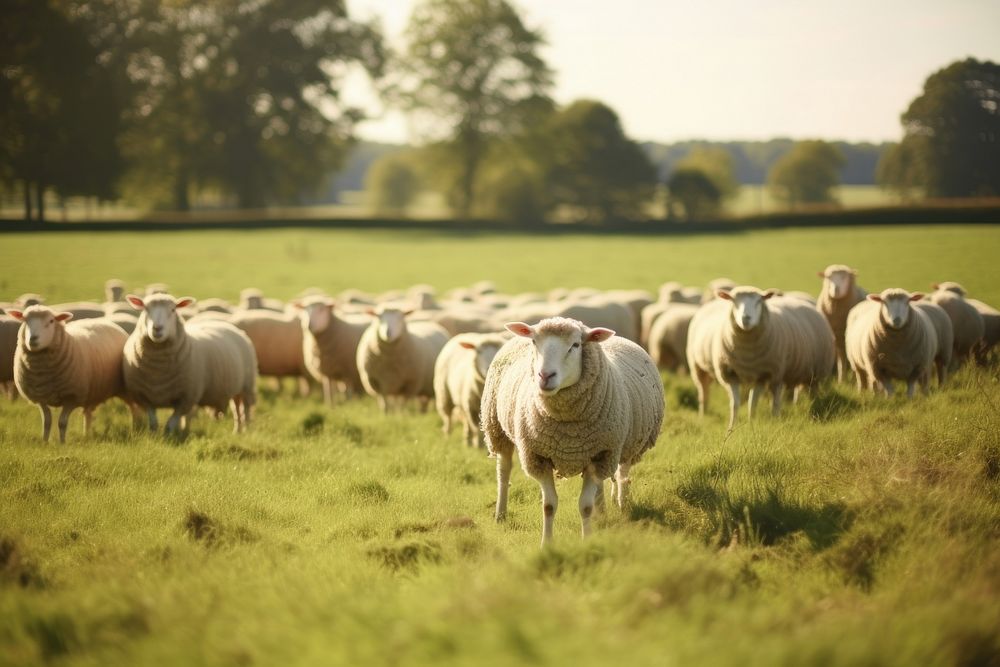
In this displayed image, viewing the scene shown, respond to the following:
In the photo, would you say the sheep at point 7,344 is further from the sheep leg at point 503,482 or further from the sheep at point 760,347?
the sheep at point 760,347

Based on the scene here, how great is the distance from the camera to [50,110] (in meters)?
21.9

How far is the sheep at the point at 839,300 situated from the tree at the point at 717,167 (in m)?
38.3

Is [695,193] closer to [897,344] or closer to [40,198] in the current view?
[40,198]

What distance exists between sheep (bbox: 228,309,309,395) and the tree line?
15.0 meters

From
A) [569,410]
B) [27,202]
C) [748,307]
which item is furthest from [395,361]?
[27,202]

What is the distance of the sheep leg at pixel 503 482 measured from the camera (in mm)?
6270

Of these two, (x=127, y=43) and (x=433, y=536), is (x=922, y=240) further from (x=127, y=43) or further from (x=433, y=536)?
(x=127, y=43)

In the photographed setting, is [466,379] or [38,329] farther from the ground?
[38,329]

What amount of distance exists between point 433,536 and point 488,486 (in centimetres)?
186

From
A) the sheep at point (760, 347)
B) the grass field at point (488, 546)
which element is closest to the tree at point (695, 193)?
the sheep at point (760, 347)

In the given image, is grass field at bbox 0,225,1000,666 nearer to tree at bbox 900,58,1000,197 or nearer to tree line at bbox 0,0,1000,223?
tree at bbox 900,58,1000,197

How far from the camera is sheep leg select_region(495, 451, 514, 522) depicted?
20.6ft

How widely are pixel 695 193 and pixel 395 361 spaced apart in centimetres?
4138

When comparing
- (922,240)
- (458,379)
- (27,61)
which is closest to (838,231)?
(922,240)
